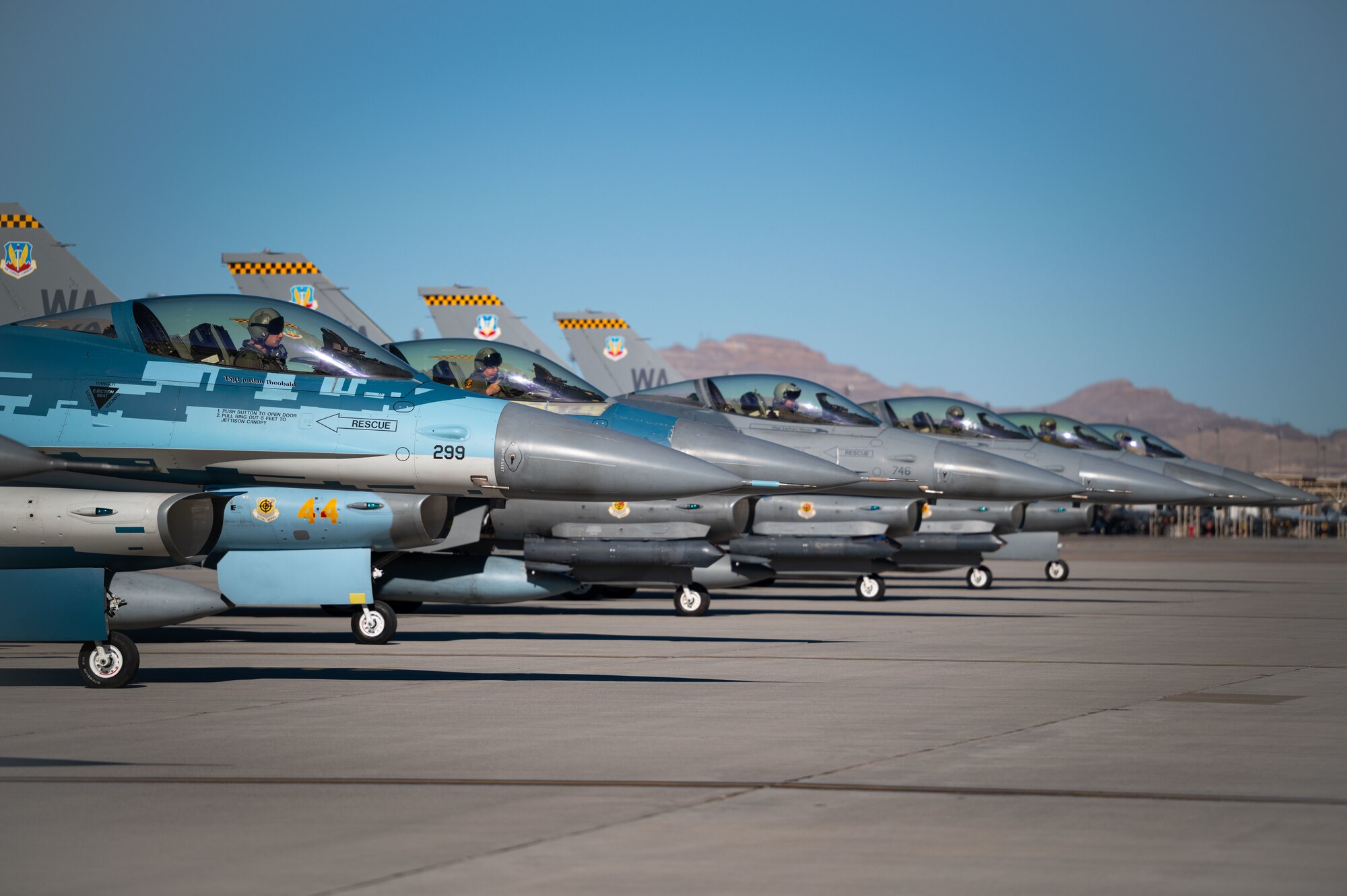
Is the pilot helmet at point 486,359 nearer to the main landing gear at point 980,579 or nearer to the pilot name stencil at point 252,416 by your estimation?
the pilot name stencil at point 252,416

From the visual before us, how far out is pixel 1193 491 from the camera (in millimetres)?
29141

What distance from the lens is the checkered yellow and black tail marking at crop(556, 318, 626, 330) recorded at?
97.1ft

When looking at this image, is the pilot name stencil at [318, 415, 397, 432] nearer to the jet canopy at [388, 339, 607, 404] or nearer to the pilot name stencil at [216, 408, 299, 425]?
the pilot name stencil at [216, 408, 299, 425]

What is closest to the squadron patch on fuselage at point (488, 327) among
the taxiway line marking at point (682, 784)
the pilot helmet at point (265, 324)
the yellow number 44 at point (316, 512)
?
the yellow number 44 at point (316, 512)

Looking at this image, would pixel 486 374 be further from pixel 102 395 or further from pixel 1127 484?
pixel 1127 484

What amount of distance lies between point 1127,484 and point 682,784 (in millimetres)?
21945

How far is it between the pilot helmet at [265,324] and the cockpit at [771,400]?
1008cm

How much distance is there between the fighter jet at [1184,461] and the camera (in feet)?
109

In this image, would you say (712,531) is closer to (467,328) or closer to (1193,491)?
(467,328)

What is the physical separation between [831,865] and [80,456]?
889cm

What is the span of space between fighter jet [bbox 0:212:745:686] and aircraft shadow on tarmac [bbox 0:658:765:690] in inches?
28.5

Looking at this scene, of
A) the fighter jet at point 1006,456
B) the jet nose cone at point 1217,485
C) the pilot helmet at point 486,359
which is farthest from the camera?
the jet nose cone at point 1217,485

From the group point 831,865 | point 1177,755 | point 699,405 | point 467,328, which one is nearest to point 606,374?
point 467,328

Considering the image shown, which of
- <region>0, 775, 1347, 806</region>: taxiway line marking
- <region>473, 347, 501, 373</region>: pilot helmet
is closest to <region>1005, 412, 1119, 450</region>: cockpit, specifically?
<region>473, 347, 501, 373</region>: pilot helmet
